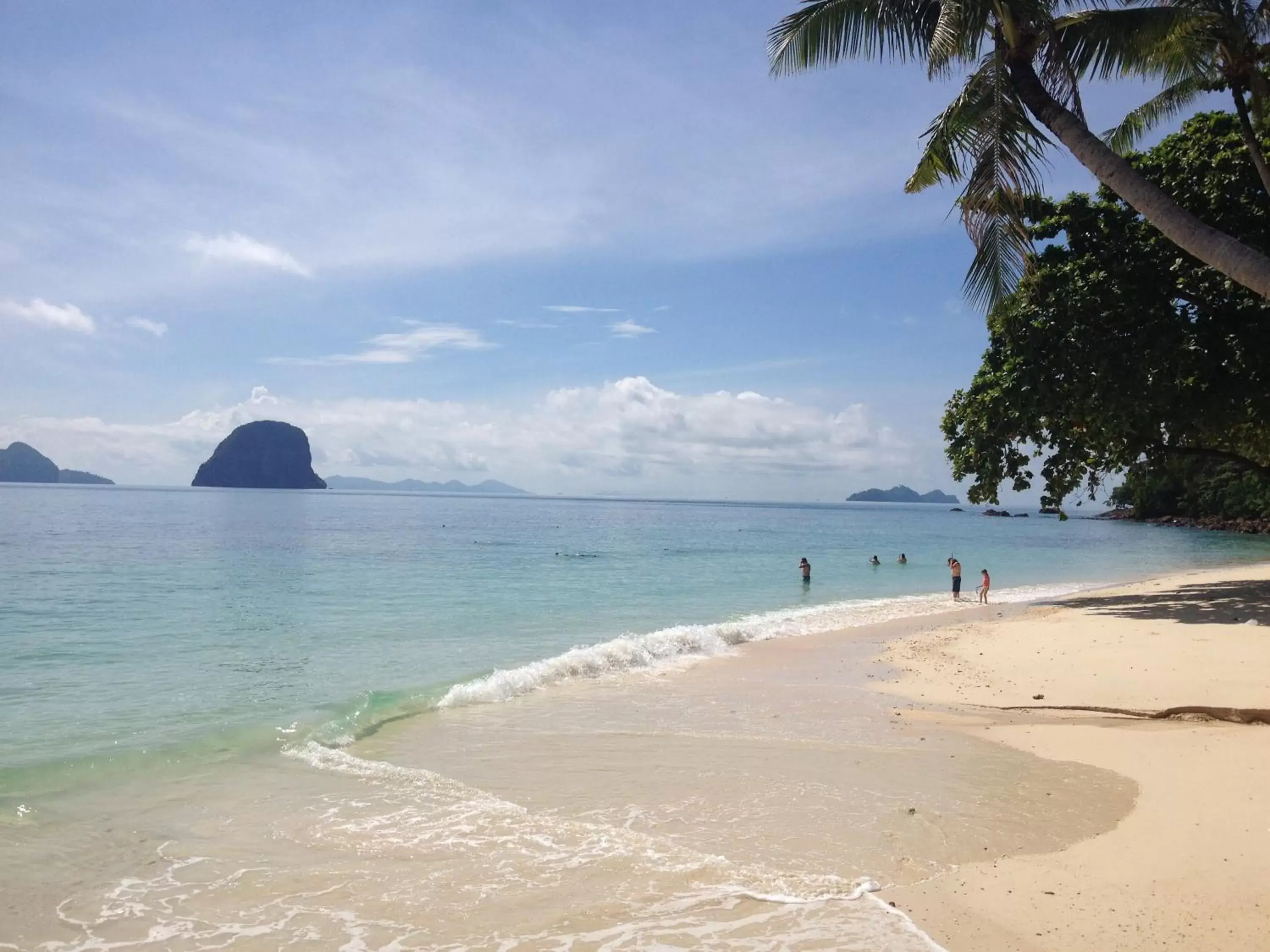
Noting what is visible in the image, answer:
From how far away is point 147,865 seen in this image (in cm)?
598

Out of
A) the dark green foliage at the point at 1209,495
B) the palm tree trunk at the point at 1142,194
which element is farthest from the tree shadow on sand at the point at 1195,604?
the dark green foliage at the point at 1209,495

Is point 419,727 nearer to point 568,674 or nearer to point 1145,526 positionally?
point 568,674

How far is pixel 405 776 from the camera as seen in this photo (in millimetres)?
8039

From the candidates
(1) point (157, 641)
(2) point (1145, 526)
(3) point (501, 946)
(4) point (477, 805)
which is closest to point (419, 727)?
(4) point (477, 805)

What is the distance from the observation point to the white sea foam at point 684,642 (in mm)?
12336

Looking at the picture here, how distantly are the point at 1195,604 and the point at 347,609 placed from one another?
2144 cm

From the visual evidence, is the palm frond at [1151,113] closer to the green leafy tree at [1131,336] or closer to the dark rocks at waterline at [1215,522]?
the green leafy tree at [1131,336]

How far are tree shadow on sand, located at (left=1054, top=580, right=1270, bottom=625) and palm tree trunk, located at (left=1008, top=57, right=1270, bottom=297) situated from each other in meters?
11.9

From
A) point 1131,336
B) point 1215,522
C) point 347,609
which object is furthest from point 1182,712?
point 1215,522

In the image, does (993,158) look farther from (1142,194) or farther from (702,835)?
(702,835)

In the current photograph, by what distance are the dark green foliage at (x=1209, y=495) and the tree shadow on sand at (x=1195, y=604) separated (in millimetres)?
32879

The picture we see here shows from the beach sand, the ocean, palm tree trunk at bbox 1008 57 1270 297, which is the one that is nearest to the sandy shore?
the beach sand

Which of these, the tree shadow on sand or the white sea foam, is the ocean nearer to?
the white sea foam

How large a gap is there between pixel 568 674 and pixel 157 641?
9.17 m
